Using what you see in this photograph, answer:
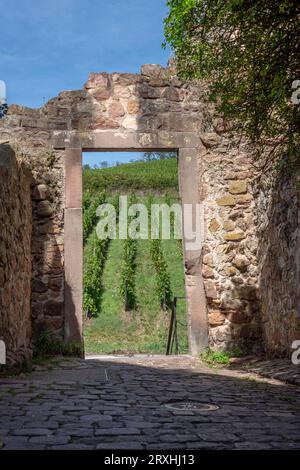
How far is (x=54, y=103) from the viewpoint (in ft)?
26.8

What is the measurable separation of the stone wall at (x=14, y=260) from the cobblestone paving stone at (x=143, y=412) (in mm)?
532

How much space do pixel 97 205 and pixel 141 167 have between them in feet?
56.2

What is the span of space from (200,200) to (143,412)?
4.91 metres

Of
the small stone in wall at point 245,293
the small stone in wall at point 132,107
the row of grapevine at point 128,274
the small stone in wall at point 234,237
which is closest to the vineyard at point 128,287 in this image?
the row of grapevine at point 128,274

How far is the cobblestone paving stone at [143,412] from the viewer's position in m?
2.69

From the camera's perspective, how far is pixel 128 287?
2086 cm

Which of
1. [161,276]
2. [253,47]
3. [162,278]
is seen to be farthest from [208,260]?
[161,276]

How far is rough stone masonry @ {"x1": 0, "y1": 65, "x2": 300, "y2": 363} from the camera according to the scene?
23.2ft

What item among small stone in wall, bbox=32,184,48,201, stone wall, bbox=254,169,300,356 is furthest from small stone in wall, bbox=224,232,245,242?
small stone in wall, bbox=32,184,48,201

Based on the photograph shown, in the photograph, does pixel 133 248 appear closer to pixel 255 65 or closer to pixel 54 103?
pixel 54 103

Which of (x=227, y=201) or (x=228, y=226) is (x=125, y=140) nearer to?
(x=227, y=201)
